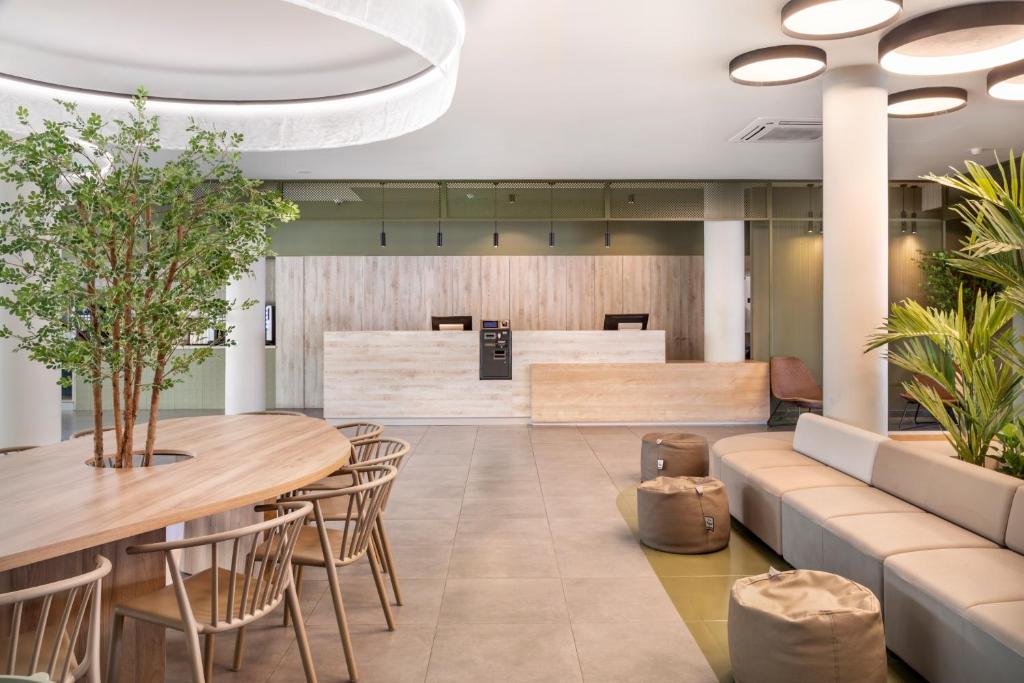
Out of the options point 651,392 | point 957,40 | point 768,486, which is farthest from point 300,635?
point 651,392

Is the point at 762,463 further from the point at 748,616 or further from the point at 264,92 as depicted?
the point at 264,92

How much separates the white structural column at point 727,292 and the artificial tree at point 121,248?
792 centimetres

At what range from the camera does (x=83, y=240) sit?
269 cm

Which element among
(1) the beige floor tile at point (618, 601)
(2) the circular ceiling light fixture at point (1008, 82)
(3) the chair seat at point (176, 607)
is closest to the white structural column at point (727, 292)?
(2) the circular ceiling light fixture at point (1008, 82)

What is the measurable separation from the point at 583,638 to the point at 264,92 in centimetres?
575

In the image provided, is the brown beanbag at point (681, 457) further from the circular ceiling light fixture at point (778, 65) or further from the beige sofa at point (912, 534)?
the circular ceiling light fixture at point (778, 65)

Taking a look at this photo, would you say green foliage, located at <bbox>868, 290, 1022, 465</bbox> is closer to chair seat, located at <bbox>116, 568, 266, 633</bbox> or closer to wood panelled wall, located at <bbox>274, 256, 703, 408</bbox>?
chair seat, located at <bbox>116, 568, 266, 633</bbox>

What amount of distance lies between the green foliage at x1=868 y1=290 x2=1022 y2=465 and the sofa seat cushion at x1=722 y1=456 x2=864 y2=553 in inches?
25.4

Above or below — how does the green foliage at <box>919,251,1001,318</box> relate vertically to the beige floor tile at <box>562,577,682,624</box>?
above

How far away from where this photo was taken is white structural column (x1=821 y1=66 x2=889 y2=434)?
5.32 meters

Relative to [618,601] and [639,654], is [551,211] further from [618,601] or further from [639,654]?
[639,654]

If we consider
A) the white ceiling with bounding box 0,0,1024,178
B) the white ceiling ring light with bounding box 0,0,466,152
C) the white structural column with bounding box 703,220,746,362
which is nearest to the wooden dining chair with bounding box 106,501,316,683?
the white ceiling with bounding box 0,0,1024,178

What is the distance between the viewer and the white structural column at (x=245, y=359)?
30.6ft

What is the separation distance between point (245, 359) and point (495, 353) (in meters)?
3.34
